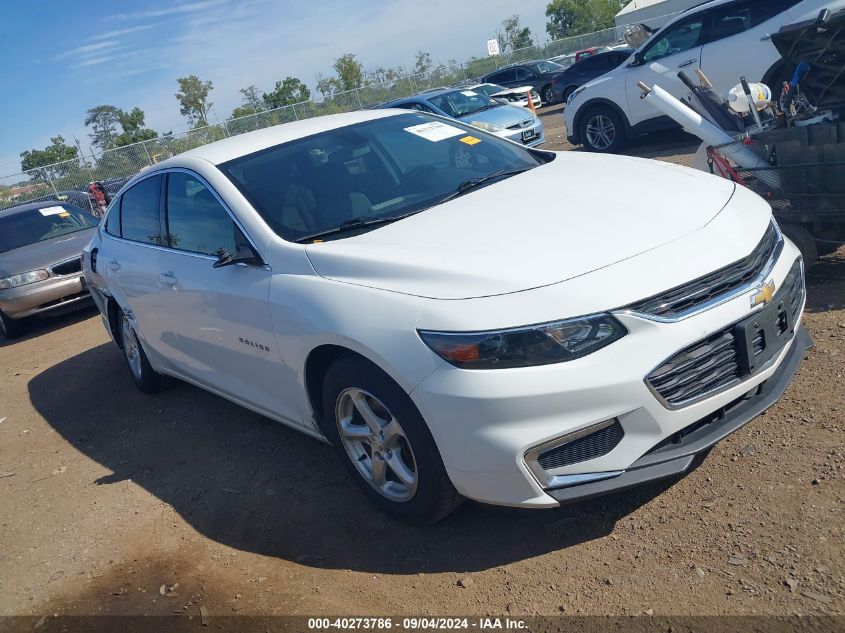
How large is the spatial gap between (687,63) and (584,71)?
1375 centimetres

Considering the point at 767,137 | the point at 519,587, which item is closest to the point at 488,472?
the point at 519,587

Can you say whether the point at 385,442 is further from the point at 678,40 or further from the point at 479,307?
the point at 678,40

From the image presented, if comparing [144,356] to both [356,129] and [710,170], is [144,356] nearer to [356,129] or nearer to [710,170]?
[356,129]

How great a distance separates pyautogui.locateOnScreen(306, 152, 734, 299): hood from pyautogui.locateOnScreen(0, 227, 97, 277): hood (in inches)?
298

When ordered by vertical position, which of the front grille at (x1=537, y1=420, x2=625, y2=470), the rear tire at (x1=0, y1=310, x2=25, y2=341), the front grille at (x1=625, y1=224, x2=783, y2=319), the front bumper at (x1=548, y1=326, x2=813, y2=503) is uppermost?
the front grille at (x1=625, y1=224, x2=783, y2=319)

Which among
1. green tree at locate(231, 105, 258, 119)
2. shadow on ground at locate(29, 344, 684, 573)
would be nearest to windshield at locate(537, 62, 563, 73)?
green tree at locate(231, 105, 258, 119)

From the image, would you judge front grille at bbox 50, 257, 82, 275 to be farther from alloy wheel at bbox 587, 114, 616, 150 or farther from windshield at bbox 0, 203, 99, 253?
alloy wheel at bbox 587, 114, 616, 150

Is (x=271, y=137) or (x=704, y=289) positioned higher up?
(x=271, y=137)

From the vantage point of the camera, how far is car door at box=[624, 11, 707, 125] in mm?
10211

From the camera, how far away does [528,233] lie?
3203 millimetres

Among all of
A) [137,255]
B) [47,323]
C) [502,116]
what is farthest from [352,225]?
[502,116]

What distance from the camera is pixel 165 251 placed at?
15.5 feet

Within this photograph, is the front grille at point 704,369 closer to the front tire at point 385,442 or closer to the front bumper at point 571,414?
the front bumper at point 571,414

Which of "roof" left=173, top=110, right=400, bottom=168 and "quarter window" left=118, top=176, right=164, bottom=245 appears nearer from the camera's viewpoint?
"roof" left=173, top=110, right=400, bottom=168
